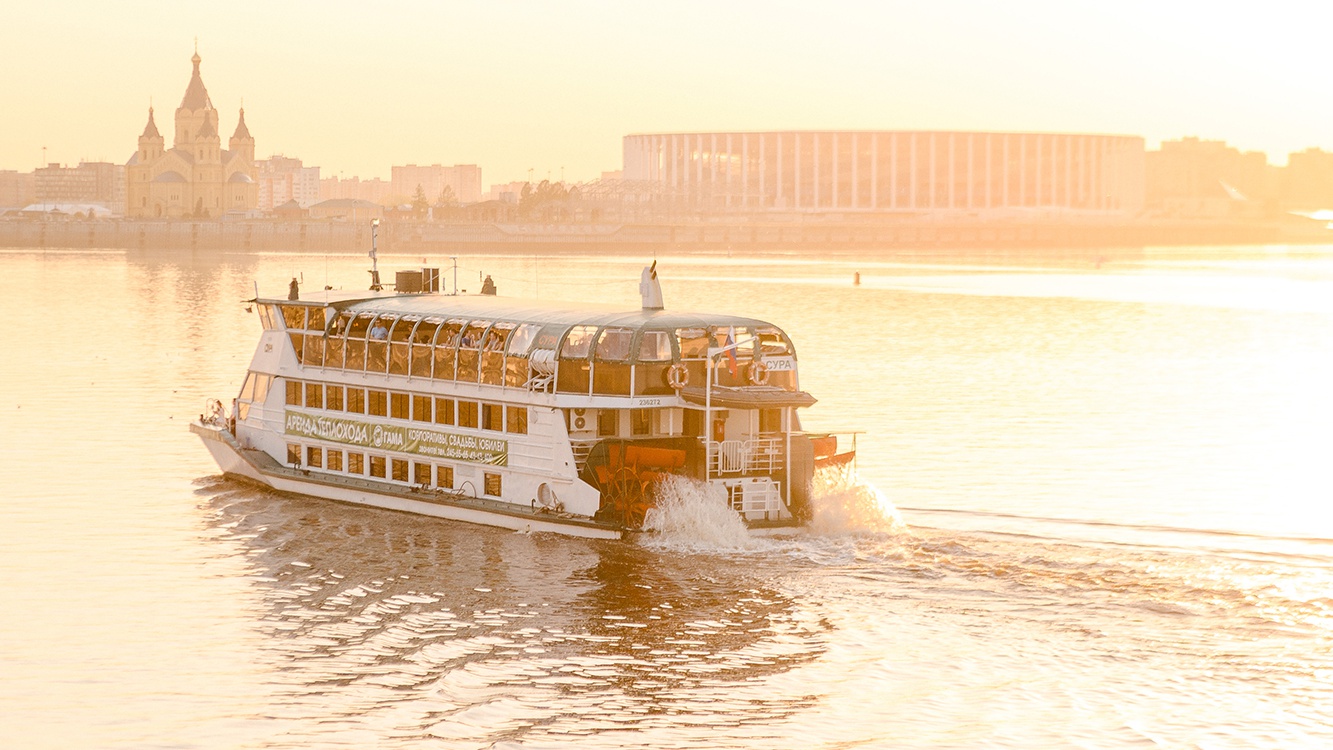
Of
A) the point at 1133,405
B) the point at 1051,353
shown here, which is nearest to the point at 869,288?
the point at 1051,353

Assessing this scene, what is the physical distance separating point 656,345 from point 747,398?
241cm

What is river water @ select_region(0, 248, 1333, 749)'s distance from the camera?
87.9 feet

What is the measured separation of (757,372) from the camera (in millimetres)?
37969

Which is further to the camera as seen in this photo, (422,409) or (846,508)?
(422,409)

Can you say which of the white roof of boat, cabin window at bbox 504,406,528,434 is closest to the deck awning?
the white roof of boat

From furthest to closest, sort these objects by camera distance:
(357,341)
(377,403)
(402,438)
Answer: (357,341) < (377,403) < (402,438)

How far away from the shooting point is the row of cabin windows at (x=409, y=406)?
39.7 m

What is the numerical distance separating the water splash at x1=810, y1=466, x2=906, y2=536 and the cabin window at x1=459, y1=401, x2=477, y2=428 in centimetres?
812

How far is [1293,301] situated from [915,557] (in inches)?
5288

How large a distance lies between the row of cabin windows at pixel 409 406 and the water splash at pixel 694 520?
13.5 ft

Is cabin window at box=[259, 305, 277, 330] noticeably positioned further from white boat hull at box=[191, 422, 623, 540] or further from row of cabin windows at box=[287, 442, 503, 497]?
white boat hull at box=[191, 422, 623, 540]

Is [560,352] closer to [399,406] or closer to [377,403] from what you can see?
[399,406]

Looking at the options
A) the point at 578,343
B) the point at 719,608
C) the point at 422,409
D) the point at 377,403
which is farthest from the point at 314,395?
the point at 719,608

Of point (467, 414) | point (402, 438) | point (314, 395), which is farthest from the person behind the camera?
point (314, 395)
